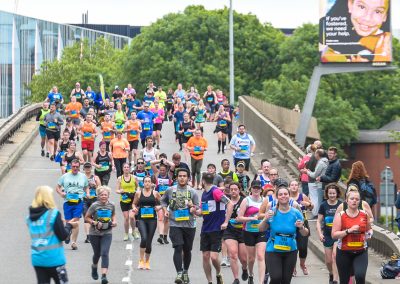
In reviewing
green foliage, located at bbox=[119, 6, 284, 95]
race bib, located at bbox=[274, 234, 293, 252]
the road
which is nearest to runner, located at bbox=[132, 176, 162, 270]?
the road

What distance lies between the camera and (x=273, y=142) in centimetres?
4016

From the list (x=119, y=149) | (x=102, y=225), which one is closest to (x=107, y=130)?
(x=119, y=149)

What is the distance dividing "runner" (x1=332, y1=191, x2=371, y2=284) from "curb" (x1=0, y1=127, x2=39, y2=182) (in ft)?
67.3

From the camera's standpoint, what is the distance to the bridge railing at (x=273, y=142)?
23478 mm

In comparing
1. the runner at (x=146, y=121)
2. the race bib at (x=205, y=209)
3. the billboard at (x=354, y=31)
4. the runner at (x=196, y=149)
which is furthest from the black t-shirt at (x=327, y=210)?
the billboard at (x=354, y=31)

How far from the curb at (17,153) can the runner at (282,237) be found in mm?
20486

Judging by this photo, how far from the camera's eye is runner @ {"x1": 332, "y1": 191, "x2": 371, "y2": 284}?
632 inches

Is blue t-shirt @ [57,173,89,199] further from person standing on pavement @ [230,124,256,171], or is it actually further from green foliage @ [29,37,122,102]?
green foliage @ [29,37,122,102]

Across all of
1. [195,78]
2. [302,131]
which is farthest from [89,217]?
[195,78]

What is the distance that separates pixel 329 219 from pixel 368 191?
7.03 feet

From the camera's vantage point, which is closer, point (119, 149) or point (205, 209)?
point (205, 209)

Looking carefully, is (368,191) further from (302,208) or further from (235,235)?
(235,235)

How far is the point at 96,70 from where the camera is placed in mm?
121688

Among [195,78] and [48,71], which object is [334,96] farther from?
[48,71]
